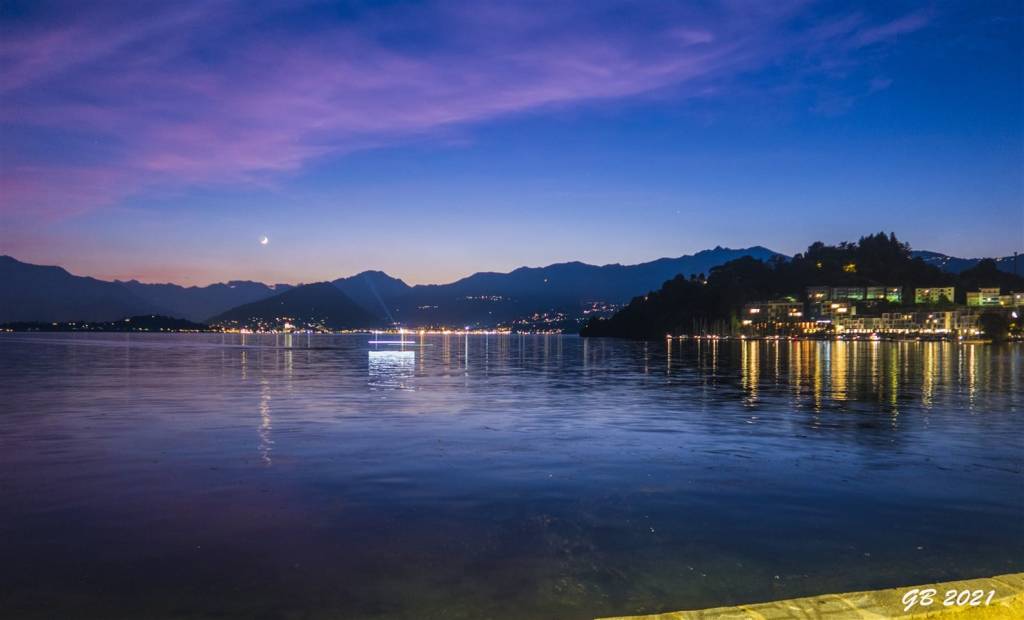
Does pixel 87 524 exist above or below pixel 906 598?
below

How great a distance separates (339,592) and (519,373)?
5003 cm

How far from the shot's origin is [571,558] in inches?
424

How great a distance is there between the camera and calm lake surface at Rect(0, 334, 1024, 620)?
9.57 metres

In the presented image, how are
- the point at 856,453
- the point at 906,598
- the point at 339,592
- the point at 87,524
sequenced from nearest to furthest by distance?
1. the point at 906,598
2. the point at 339,592
3. the point at 87,524
4. the point at 856,453

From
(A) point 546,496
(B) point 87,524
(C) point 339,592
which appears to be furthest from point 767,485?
(B) point 87,524

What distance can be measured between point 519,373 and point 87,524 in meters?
47.6

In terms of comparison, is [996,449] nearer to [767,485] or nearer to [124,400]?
[767,485]

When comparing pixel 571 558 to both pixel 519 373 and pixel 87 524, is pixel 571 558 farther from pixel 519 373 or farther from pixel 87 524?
pixel 519 373

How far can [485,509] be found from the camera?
13711 mm

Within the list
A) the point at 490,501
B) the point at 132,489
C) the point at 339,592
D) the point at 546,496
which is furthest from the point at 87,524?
the point at 546,496

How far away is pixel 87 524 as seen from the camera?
1255 centimetres

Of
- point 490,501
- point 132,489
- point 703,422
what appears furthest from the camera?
point 703,422

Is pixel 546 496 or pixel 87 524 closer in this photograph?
pixel 87 524

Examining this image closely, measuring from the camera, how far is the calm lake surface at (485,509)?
9570mm
